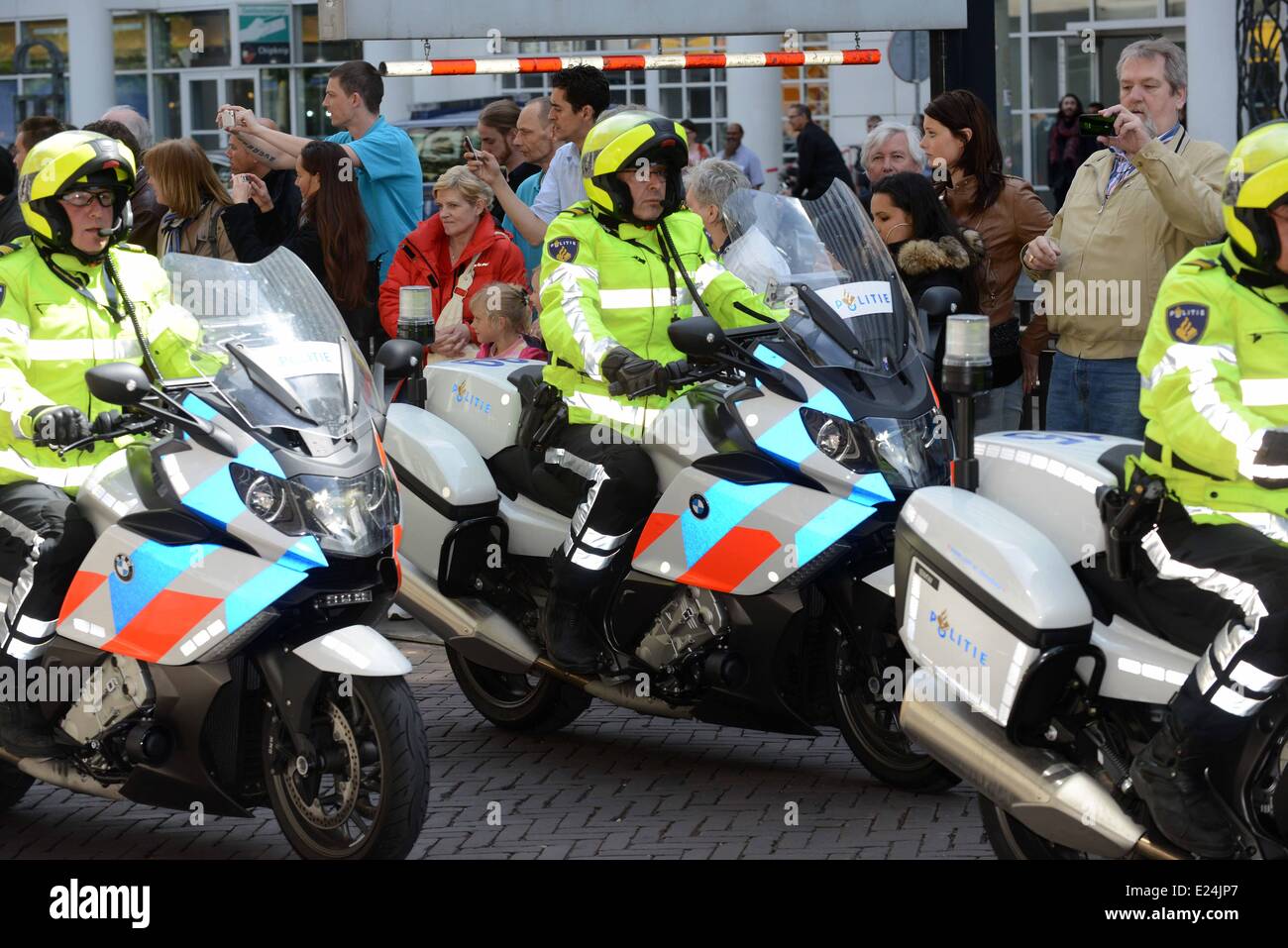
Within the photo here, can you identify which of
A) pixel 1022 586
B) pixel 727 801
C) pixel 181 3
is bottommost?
pixel 727 801

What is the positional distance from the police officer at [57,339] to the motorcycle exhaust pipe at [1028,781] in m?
2.28

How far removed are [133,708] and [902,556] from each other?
205cm

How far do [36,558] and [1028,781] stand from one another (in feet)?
8.75

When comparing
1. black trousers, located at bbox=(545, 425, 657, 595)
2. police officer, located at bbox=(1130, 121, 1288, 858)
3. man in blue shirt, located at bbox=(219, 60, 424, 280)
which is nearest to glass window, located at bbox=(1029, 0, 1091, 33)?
man in blue shirt, located at bbox=(219, 60, 424, 280)

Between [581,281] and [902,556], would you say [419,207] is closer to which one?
[581,281]

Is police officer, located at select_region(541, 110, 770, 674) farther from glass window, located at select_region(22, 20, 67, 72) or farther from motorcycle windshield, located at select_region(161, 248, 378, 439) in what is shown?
glass window, located at select_region(22, 20, 67, 72)

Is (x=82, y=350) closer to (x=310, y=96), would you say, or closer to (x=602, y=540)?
(x=602, y=540)

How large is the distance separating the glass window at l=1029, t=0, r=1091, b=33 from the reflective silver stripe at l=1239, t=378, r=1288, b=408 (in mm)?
22232

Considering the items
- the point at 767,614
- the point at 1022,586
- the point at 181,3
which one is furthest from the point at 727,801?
the point at 181,3

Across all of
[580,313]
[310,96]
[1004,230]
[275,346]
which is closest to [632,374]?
[580,313]

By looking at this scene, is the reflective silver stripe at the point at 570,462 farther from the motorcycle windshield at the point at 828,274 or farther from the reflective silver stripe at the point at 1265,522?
the reflective silver stripe at the point at 1265,522

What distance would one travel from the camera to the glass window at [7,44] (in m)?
36.2

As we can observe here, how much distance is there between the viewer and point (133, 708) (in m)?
5.24
